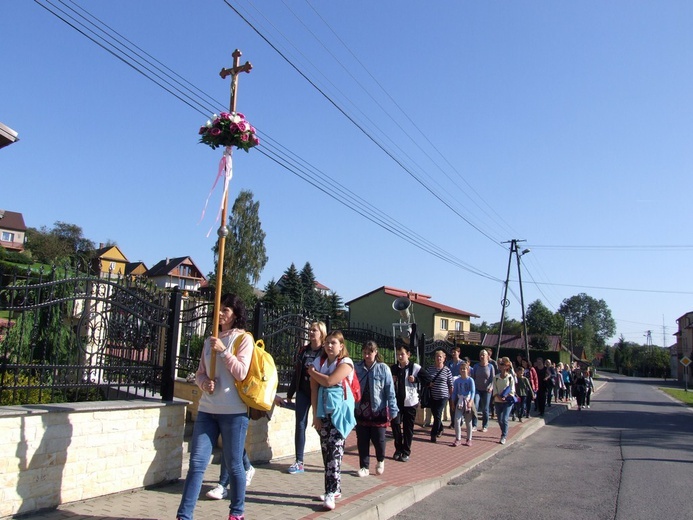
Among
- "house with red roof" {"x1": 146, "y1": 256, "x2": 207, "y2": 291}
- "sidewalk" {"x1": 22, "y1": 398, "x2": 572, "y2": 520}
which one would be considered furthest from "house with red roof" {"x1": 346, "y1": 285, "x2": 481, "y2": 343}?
"sidewalk" {"x1": 22, "y1": 398, "x2": 572, "y2": 520}

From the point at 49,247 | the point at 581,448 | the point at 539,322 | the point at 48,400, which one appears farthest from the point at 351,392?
the point at 539,322

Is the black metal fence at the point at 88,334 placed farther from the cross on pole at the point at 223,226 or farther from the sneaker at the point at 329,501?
the sneaker at the point at 329,501

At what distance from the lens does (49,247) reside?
7131 centimetres

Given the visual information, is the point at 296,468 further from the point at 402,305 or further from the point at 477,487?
the point at 402,305

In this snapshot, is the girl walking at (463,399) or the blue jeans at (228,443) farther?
the girl walking at (463,399)

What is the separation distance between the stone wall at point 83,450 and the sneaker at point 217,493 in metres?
0.67

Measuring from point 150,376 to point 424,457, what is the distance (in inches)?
191

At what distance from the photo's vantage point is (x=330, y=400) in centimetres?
595

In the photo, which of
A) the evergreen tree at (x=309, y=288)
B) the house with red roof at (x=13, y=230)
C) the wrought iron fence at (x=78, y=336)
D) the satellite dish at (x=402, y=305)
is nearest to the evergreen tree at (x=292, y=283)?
the evergreen tree at (x=309, y=288)

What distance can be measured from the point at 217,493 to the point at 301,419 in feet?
6.15

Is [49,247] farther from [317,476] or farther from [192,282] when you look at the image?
[317,476]

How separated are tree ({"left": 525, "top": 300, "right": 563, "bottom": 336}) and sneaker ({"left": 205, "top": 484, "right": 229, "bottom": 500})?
304 feet

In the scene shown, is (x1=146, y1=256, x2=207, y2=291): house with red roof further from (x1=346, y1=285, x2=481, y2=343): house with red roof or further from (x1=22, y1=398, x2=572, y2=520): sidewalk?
(x1=22, y1=398, x2=572, y2=520): sidewalk

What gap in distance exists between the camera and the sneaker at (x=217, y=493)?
5.78m
